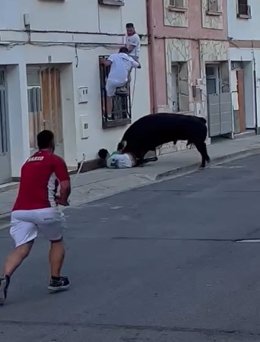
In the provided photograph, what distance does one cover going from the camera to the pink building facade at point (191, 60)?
2525 centimetres

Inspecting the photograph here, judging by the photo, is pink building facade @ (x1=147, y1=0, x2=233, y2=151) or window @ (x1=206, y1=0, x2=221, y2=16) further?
window @ (x1=206, y1=0, x2=221, y2=16)

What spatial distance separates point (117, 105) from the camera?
23.1m

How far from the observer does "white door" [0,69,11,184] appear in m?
19.0

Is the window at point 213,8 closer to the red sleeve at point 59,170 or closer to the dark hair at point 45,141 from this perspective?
the dark hair at point 45,141

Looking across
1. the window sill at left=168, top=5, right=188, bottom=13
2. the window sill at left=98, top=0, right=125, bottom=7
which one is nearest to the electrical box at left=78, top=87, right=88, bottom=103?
the window sill at left=98, top=0, right=125, bottom=7

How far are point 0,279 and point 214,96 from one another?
66.8 feet

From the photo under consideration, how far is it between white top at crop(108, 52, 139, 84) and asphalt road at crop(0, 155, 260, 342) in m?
6.03

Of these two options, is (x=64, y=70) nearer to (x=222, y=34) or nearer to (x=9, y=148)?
(x=9, y=148)

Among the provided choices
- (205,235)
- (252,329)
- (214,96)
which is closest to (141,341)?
(252,329)

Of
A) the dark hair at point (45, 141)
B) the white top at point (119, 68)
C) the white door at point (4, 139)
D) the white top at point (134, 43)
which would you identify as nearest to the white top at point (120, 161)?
the white top at point (119, 68)

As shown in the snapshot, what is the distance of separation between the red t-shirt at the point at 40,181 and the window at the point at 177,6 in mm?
17184

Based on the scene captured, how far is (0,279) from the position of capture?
29.6ft

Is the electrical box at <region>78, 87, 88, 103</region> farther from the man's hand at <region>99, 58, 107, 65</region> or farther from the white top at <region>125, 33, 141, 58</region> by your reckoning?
the white top at <region>125, 33, 141, 58</region>

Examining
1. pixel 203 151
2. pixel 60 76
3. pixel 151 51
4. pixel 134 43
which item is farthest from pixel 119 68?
pixel 151 51
